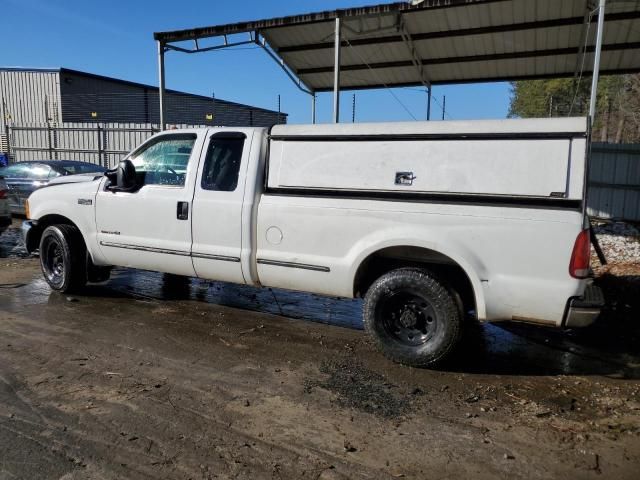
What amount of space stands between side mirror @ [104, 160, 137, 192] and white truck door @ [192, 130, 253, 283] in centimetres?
90

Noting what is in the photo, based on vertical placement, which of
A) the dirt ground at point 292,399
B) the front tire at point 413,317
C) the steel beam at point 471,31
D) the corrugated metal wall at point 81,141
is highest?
the steel beam at point 471,31

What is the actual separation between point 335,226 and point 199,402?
1896 millimetres

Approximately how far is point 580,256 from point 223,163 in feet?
11.3

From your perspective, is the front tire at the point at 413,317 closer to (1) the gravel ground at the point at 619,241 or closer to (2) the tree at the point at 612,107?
(1) the gravel ground at the point at 619,241

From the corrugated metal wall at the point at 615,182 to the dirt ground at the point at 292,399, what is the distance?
6079 millimetres

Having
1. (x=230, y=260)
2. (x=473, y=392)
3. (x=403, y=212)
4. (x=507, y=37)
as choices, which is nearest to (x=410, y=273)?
(x=403, y=212)

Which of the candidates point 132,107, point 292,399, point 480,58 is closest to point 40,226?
point 292,399

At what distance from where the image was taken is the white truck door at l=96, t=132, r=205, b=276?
5441mm

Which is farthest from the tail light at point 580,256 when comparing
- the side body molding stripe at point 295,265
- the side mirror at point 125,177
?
the side mirror at point 125,177

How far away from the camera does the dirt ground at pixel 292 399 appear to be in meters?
2.96

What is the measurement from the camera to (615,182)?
1113 cm

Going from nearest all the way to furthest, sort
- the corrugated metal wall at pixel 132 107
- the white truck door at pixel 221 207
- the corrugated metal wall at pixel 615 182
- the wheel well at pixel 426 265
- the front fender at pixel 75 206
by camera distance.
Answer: the wheel well at pixel 426 265 < the white truck door at pixel 221 207 < the front fender at pixel 75 206 < the corrugated metal wall at pixel 615 182 < the corrugated metal wall at pixel 132 107

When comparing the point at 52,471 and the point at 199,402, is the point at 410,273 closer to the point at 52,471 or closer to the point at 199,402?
the point at 199,402

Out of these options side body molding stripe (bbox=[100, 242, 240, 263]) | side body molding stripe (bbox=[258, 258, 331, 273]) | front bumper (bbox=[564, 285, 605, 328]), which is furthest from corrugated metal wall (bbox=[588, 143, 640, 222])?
side body molding stripe (bbox=[100, 242, 240, 263])
